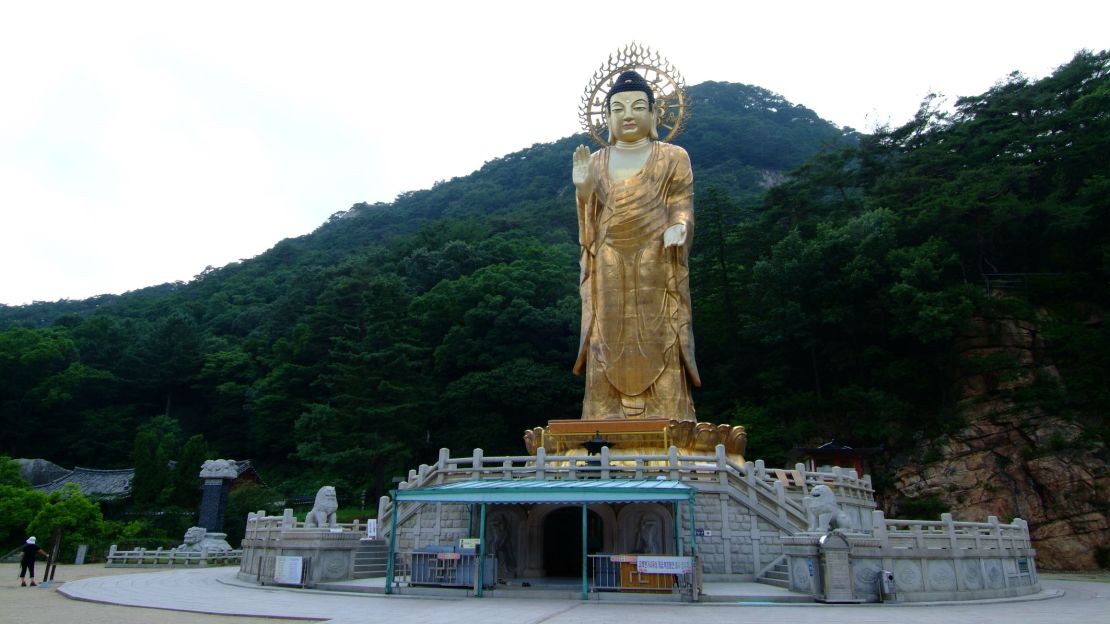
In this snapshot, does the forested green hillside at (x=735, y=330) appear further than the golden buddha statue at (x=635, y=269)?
Yes

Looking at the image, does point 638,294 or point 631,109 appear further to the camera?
point 631,109

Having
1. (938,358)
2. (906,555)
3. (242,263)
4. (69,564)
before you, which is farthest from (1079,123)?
(242,263)

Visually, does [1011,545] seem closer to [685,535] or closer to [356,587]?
[685,535]

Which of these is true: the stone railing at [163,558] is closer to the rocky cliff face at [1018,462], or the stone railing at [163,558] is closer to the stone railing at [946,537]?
the stone railing at [946,537]

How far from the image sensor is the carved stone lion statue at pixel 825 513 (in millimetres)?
9914

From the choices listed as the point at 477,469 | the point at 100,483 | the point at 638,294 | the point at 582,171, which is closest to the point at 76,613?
the point at 477,469

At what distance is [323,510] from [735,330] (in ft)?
59.6

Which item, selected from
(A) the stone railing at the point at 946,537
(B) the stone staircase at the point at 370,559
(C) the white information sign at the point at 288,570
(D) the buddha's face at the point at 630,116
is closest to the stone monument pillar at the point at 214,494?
(B) the stone staircase at the point at 370,559

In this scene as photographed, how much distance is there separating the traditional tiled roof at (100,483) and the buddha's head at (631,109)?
854 inches

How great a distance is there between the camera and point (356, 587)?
34.6 feet

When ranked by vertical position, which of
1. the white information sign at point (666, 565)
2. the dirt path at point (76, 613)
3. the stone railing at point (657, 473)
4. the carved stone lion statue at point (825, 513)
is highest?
the stone railing at point (657, 473)

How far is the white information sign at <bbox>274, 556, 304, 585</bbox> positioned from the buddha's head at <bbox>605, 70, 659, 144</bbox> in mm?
11277

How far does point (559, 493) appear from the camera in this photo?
31.0ft

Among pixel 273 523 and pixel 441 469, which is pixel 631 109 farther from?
pixel 273 523
